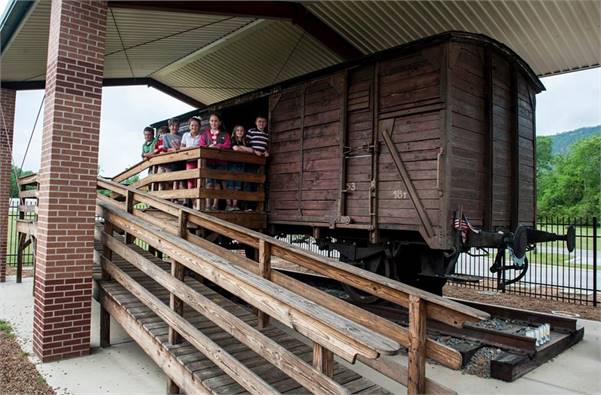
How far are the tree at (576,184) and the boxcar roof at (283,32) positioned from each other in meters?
44.2

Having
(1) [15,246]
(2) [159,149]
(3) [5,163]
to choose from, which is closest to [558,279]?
(2) [159,149]

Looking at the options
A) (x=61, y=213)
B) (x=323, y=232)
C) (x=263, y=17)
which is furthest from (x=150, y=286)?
(x=263, y=17)

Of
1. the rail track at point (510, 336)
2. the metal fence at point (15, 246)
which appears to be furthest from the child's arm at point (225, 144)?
the metal fence at point (15, 246)

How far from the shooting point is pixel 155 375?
4.53 meters

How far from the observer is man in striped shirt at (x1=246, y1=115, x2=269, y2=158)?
289 inches

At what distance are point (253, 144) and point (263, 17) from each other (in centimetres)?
220

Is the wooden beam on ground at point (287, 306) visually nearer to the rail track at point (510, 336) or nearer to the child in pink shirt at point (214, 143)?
the child in pink shirt at point (214, 143)

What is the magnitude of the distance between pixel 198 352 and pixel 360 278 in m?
1.82

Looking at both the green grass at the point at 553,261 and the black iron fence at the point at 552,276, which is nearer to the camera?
the black iron fence at the point at 552,276

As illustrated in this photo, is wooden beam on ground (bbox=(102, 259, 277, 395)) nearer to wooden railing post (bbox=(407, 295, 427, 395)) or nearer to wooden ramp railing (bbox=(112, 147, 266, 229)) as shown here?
wooden railing post (bbox=(407, 295, 427, 395))

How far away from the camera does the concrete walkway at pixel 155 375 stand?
4227 mm

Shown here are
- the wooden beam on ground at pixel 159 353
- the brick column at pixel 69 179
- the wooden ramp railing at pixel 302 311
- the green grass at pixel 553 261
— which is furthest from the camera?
the green grass at pixel 553 261

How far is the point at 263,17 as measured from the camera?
7.18 meters

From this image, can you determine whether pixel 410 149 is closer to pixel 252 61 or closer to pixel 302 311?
pixel 302 311
